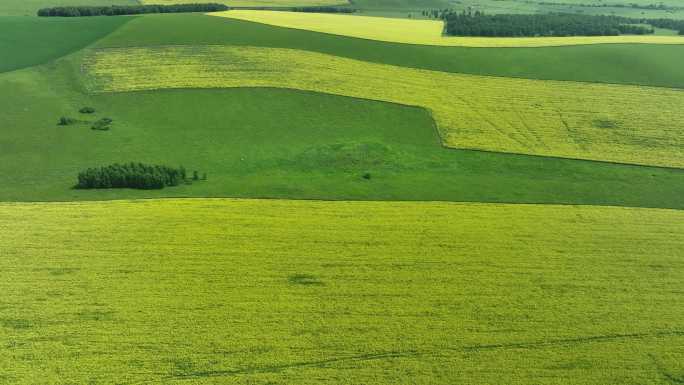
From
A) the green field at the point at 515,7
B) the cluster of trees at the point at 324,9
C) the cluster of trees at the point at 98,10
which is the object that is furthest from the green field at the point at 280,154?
the green field at the point at 515,7

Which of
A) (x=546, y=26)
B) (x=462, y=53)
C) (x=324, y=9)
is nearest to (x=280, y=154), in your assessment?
(x=462, y=53)

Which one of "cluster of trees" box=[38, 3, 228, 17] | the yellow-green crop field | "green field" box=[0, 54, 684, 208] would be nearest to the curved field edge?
"green field" box=[0, 54, 684, 208]

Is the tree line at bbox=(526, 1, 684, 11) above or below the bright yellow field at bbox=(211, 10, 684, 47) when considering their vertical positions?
above

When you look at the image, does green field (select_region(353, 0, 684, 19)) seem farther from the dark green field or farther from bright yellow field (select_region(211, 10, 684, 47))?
the dark green field

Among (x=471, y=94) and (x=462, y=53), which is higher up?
(x=462, y=53)

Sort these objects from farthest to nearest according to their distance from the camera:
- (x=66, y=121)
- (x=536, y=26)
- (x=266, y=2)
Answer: (x=266, y=2) < (x=536, y=26) < (x=66, y=121)

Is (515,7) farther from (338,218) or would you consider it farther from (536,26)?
(338,218)
